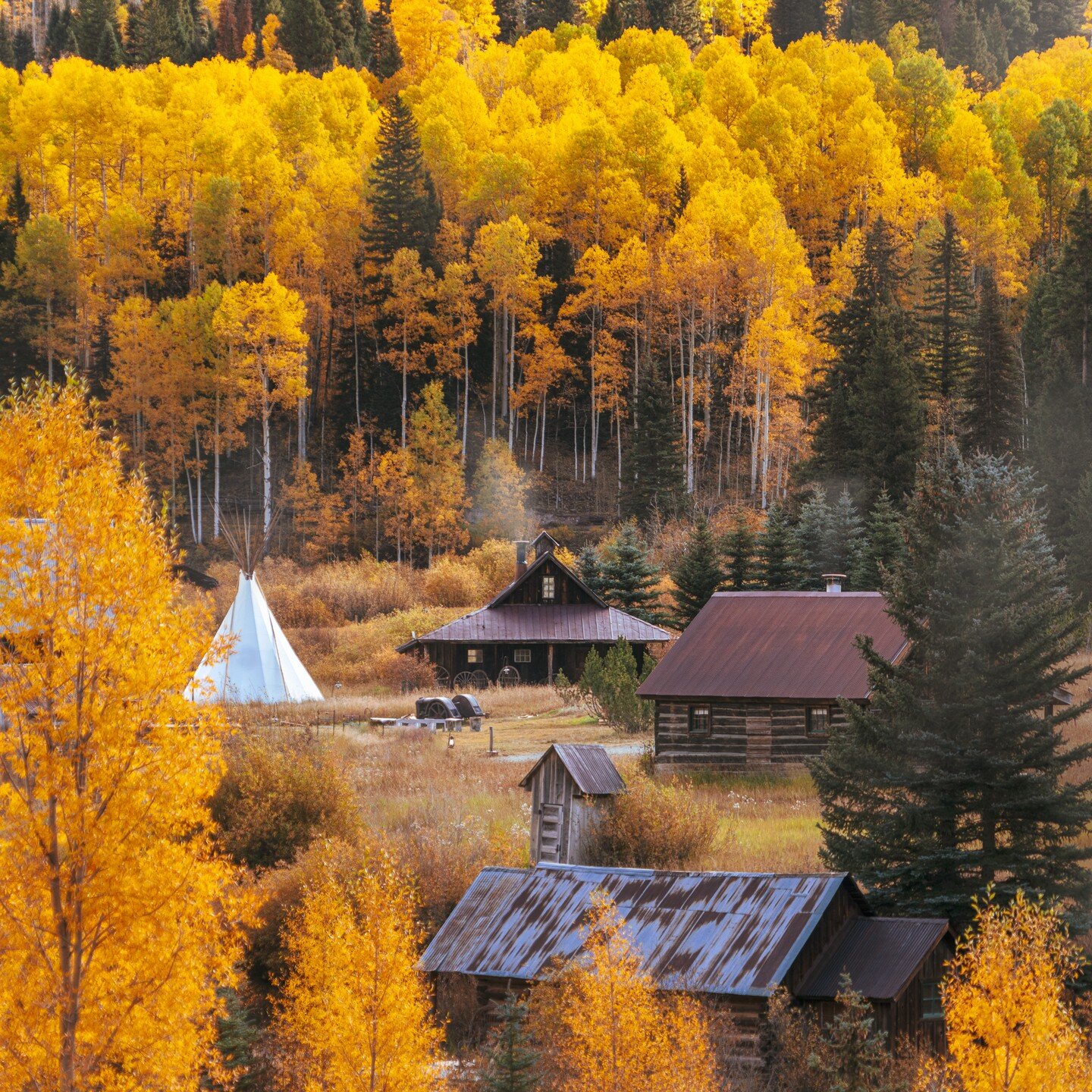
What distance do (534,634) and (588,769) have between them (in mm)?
23690

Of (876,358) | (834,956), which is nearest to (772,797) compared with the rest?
(834,956)

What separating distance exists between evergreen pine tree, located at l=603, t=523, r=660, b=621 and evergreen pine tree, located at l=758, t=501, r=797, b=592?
16.2 ft

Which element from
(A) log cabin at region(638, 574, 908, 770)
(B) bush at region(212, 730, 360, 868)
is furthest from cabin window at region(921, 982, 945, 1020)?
(A) log cabin at region(638, 574, 908, 770)

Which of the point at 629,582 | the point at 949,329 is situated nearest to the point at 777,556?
the point at 629,582

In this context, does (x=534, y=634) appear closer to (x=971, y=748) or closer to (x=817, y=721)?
(x=817, y=721)

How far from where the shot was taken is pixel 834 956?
24844 millimetres

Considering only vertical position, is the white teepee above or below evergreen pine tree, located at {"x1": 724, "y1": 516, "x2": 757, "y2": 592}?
below

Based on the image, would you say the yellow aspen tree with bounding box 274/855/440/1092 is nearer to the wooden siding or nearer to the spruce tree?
the spruce tree

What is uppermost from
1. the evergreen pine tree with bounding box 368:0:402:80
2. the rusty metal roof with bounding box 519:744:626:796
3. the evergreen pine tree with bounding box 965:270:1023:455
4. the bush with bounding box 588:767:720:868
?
the evergreen pine tree with bounding box 368:0:402:80

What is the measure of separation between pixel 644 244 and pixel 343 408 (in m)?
15.9

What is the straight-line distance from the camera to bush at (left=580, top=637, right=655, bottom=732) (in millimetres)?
46562

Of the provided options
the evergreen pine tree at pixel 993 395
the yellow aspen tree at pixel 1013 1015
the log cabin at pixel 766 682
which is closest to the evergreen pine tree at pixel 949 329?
the evergreen pine tree at pixel 993 395

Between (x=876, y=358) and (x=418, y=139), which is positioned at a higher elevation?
(x=418, y=139)

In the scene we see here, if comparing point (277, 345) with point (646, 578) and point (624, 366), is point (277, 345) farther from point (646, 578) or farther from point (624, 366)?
point (646, 578)
